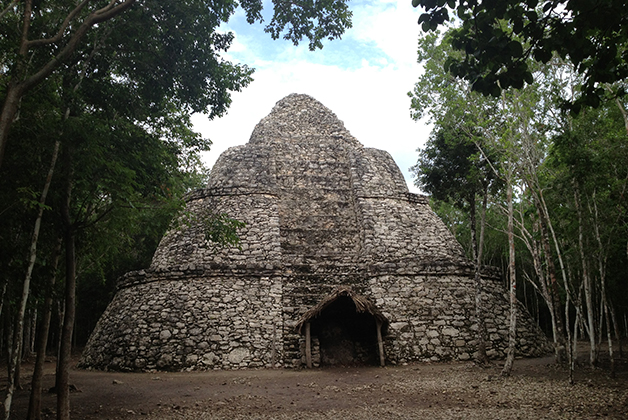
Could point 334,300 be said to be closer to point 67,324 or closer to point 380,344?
point 380,344

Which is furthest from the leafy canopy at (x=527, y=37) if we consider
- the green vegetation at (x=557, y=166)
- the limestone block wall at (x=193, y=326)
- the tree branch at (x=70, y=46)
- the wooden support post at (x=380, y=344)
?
the limestone block wall at (x=193, y=326)

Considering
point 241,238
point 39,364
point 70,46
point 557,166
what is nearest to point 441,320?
point 557,166

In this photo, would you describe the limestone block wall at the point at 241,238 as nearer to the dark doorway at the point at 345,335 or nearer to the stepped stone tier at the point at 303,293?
the stepped stone tier at the point at 303,293

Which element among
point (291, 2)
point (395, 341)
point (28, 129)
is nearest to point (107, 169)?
point (28, 129)

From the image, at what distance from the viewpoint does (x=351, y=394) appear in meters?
7.62

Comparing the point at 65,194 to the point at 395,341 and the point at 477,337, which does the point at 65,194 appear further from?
the point at 477,337

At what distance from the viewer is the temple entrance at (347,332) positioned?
35.2ft

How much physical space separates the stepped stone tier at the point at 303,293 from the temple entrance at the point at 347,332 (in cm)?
3

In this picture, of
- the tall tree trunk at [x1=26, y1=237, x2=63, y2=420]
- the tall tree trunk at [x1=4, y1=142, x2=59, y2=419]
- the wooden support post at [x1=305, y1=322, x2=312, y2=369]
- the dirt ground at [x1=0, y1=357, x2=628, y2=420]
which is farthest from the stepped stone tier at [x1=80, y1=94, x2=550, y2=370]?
the tall tree trunk at [x1=4, y1=142, x2=59, y2=419]

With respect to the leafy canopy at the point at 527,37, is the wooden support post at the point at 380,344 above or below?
below

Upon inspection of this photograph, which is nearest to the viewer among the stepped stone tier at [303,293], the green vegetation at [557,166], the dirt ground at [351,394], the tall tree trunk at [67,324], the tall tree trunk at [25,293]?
the tall tree trunk at [25,293]

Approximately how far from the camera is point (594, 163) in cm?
854

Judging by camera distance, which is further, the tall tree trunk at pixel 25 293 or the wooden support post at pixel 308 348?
the wooden support post at pixel 308 348

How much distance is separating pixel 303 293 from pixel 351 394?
509 cm
